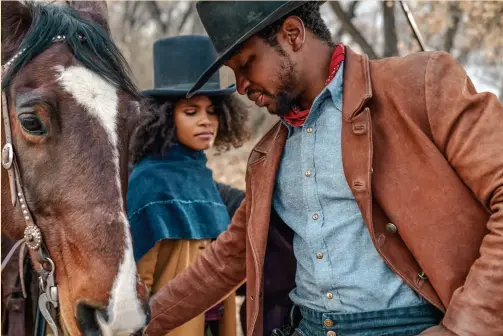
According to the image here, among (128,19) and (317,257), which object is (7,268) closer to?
(317,257)

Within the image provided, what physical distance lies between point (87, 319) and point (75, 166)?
1.87 ft

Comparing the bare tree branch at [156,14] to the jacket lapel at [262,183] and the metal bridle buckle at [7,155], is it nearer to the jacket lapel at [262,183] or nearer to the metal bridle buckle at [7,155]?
the jacket lapel at [262,183]

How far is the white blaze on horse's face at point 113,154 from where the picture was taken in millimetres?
2105

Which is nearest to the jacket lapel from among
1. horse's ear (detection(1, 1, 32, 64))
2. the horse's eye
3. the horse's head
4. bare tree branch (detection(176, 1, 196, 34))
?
the horse's head

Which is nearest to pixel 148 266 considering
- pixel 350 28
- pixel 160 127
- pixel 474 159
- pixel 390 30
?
pixel 160 127

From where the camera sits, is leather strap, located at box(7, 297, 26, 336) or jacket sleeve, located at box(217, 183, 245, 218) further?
jacket sleeve, located at box(217, 183, 245, 218)

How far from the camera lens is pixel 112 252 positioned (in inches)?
85.9

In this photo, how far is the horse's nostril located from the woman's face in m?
1.71

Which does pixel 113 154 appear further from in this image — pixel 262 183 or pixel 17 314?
pixel 17 314

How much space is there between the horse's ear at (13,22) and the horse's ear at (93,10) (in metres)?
0.30

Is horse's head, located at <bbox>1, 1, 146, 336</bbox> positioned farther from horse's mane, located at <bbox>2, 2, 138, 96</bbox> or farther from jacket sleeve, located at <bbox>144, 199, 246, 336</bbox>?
jacket sleeve, located at <bbox>144, 199, 246, 336</bbox>

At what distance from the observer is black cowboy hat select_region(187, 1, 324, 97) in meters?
2.31

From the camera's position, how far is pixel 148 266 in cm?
344

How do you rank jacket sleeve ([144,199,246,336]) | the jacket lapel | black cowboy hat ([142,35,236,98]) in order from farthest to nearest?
black cowboy hat ([142,35,236,98]), jacket sleeve ([144,199,246,336]), the jacket lapel
